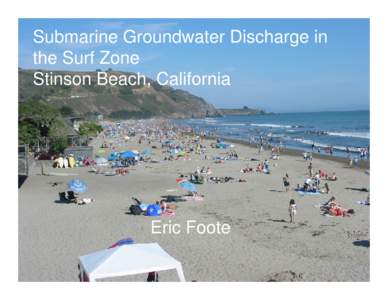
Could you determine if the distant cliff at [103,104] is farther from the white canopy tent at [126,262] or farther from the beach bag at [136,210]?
the white canopy tent at [126,262]

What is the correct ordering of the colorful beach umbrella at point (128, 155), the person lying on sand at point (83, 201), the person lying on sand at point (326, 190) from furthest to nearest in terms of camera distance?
the colorful beach umbrella at point (128, 155) < the person lying on sand at point (326, 190) < the person lying on sand at point (83, 201)

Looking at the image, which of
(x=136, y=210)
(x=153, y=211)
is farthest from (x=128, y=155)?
(x=153, y=211)

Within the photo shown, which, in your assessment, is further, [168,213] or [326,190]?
[326,190]

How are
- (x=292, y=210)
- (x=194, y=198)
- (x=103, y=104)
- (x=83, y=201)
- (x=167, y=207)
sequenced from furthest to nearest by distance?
(x=103, y=104) → (x=194, y=198) → (x=83, y=201) → (x=167, y=207) → (x=292, y=210)

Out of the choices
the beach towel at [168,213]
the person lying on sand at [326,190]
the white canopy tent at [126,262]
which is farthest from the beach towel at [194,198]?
the white canopy tent at [126,262]

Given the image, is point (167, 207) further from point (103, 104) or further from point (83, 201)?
point (103, 104)
